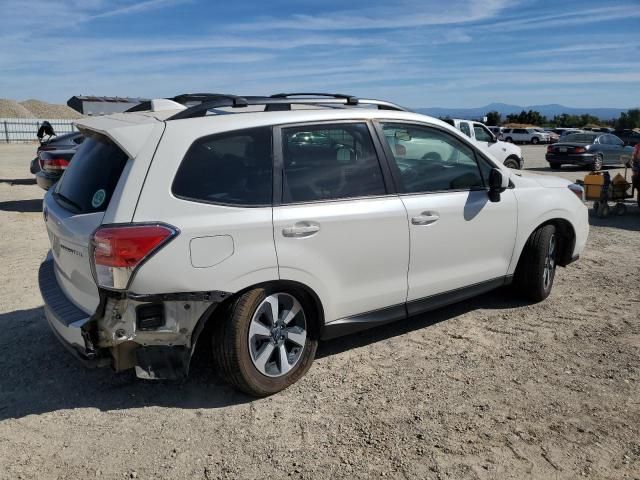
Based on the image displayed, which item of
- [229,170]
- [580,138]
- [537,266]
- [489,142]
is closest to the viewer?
[229,170]

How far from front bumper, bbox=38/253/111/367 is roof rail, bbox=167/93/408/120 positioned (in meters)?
1.32

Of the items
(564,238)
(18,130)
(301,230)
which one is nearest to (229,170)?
(301,230)

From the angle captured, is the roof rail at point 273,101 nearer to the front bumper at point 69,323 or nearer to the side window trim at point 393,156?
the side window trim at point 393,156

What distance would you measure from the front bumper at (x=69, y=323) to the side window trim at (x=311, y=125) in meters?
1.35

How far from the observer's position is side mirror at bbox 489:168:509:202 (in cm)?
484

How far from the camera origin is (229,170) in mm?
3650

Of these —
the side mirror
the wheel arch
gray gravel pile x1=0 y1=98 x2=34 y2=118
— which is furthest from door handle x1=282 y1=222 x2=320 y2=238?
gray gravel pile x1=0 y1=98 x2=34 y2=118

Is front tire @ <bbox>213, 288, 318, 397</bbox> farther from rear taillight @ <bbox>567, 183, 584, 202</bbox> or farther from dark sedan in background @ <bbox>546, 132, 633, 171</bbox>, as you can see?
dark sedan in background @ <bbox>546, 132, 633, 171</bbox>

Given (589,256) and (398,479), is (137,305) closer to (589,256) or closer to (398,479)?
(398,479)

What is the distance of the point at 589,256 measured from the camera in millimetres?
7656

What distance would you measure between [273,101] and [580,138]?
21.5 metres

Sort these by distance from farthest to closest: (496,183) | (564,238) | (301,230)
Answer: (564,238) → (496,183) → (301,230)

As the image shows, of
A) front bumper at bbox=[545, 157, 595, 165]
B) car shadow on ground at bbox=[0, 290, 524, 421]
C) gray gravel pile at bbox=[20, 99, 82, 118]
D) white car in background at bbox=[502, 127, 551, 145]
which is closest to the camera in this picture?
car shadow on ground at bbox=[0, 290, 524, 421]

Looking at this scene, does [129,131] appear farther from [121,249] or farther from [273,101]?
[273,101]
